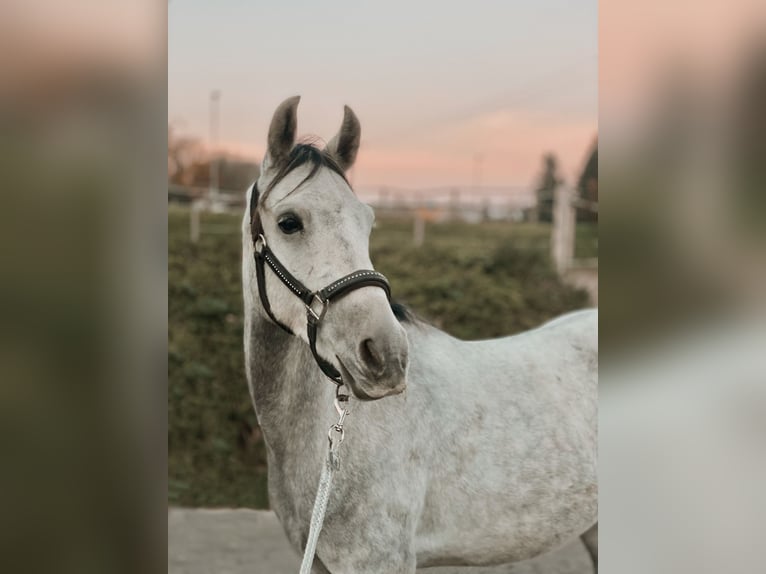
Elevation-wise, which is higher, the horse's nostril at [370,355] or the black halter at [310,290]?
the black halter at [310,290]

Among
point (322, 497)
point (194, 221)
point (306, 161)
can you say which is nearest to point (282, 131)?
point (306, 161)

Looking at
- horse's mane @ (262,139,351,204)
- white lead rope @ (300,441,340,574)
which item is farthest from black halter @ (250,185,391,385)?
white lead rope @ (300,441,340,574)

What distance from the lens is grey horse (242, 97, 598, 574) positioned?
175 cm

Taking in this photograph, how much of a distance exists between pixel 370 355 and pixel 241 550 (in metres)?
3.08

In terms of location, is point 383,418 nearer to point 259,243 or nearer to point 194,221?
point 259,243

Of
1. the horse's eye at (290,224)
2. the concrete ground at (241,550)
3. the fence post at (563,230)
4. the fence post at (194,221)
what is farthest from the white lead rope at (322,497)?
the fence post at (563,230)

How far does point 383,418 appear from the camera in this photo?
201 cm

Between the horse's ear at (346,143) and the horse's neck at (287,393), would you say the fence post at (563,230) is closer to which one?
the horse's ear at (346,143)

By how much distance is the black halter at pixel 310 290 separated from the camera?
5.53ft

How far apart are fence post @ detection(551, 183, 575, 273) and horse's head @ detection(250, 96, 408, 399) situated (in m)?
6.00

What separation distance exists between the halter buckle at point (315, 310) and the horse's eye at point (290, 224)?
20 cm
